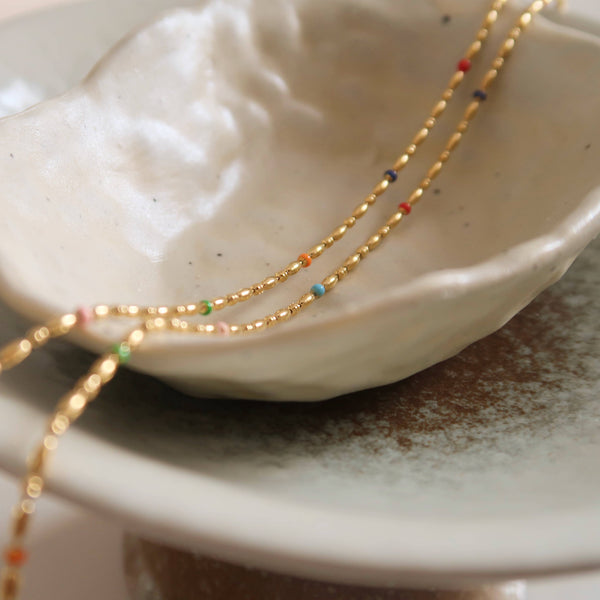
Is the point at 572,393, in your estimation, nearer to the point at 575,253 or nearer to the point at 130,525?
the point at 575,253

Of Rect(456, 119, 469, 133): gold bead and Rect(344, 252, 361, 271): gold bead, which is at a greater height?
Rect(456, 119, 469, 133): gold bead

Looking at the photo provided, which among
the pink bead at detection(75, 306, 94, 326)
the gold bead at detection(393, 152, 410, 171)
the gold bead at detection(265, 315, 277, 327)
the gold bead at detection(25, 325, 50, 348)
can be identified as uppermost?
the gold bead at detection(393, 152, 410, 171)

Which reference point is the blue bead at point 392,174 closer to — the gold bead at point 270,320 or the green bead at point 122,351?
the gold bead at point 270,320

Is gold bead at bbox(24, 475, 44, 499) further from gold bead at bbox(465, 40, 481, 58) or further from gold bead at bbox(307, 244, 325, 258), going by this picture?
gold bead at bbox(465, 40, 481, 58)

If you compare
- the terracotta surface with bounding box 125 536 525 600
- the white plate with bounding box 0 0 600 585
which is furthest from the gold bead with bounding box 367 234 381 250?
the terracotta surface with bounding box 125 536 525 600

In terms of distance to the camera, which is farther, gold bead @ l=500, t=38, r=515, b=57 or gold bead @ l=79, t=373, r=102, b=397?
gold bead @ l=500, t=38, r=515, b=57

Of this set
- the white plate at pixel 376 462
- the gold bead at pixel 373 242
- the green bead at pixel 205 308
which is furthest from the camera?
the gold bead at pixel 373 242

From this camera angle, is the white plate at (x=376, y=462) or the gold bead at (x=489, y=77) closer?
the white plate at (x=376, y=462)

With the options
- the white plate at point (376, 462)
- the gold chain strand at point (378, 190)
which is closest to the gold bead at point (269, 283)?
the gold chain strand at point (378, 190)
